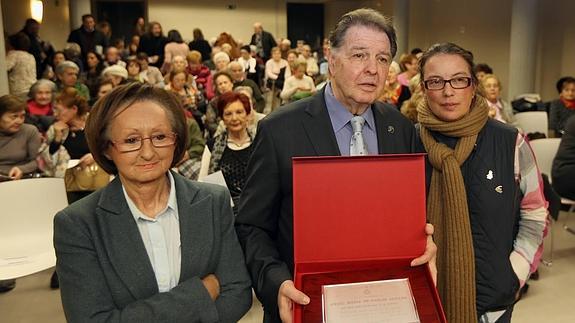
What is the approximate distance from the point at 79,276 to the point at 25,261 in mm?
2160

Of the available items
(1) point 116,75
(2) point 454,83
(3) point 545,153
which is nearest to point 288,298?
(2) point 454,83

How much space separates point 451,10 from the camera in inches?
516

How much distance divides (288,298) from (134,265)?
45 centimetres

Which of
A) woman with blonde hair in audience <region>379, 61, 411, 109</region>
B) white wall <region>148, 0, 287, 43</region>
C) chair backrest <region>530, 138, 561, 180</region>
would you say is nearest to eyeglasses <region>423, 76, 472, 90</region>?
chair backrest <region>530, 138, 561, 180</region>

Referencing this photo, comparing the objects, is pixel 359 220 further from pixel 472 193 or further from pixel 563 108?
pixel 563 108

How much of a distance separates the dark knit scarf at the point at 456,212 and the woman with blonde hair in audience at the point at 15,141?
3674 millimetres

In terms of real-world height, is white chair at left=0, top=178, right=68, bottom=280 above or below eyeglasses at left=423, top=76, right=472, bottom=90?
below

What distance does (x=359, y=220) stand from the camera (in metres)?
1.44

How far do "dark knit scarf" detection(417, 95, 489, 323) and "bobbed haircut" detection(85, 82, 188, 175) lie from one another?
0.89 meters

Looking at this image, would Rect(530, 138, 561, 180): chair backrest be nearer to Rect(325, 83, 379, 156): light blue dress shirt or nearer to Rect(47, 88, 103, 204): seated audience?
Rect(325, 83, 379, 156): light blue dress shirt

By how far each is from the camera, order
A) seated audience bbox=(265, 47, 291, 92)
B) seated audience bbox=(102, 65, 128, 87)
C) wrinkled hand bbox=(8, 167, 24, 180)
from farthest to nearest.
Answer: seated audience bbox=(265, 47, 291, 92)
seated audience bbox=(102, 65, 128, 87)
wrinkled hand bbox=(8, 167, 24, 180)

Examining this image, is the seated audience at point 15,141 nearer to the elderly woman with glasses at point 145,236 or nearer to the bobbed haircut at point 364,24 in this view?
the elderly woman with glasses at point 145,236

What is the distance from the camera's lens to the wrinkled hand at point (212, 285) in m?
1.57

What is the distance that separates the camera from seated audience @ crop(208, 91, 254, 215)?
3.90 m
